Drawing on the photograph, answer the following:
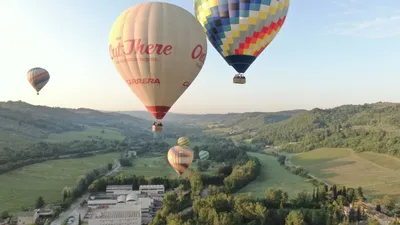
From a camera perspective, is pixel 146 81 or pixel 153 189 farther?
pixel 153 189

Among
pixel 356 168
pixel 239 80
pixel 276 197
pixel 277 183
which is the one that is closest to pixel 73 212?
pixel 276 197

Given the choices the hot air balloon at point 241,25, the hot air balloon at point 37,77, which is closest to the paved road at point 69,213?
the hot air balloon at point 37,77

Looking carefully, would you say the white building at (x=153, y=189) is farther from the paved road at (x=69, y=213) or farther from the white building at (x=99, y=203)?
the paved road at (x=69, y=213)

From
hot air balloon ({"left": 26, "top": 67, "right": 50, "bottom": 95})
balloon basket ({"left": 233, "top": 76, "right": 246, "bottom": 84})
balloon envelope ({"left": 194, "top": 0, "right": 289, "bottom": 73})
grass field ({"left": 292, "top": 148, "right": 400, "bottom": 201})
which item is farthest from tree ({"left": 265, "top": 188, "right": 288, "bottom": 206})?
hot air balloon ({"left": 26, "top": 67, "right": 50, "bottom": 95})

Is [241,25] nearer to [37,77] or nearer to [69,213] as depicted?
[69,213]

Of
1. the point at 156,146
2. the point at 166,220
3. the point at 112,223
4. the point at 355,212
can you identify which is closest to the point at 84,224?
the point at 112,223
